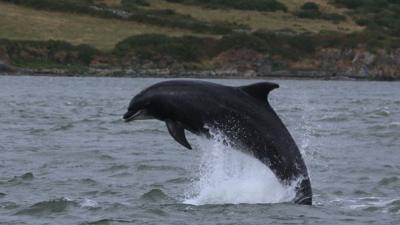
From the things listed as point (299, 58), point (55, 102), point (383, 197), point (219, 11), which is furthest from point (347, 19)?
point (383, 197)

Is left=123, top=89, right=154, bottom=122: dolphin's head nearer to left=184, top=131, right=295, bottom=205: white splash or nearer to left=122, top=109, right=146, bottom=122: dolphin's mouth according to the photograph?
left=122, top=109, right=146, bottom=122: dolphin's mouth

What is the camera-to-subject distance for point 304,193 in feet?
53.3

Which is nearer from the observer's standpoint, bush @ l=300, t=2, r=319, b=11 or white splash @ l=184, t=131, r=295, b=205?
white splash @ l=184, t=131, r=295, b=205

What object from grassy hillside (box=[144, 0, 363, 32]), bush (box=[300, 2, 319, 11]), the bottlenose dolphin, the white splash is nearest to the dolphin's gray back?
the bottlenose dolphin

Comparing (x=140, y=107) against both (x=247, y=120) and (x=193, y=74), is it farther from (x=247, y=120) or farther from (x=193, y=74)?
(x=193, y=74)

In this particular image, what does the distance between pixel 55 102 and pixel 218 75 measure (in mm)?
44641

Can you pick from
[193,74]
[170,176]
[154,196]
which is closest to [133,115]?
[154,196]

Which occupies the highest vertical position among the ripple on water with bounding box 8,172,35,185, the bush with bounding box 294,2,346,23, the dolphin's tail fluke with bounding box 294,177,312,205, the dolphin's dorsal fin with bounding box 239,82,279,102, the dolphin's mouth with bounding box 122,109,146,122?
the dolphin's dorsal fin with bounding box 239,82,279,102

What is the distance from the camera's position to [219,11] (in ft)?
391

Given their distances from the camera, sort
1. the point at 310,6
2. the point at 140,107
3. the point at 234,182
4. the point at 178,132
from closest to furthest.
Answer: the point at 178,132 < the point at 140,107 < the point at 234,182 < the point at 310,6

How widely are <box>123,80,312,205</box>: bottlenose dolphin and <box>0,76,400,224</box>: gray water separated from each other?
883 millimetres

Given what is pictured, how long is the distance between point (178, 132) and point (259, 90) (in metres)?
1.31

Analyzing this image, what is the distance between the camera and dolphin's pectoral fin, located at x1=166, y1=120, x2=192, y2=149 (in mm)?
15117

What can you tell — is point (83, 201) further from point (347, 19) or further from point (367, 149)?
point (347, 19)
